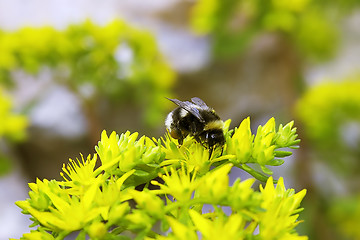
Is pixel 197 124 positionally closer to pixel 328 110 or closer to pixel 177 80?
pixel 328 110

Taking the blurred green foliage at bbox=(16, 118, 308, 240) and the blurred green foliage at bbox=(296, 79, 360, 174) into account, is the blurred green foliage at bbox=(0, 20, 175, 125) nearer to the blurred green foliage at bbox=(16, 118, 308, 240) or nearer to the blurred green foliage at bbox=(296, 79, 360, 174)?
the blurred green foliage at bbox=(296, 79, 360, 174)

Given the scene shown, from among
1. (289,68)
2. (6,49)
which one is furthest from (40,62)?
(289,68)

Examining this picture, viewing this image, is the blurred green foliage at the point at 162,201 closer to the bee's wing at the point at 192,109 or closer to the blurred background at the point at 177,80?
the bee's wing at the point at 192,109

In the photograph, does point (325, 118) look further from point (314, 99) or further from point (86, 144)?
point (86, 144)

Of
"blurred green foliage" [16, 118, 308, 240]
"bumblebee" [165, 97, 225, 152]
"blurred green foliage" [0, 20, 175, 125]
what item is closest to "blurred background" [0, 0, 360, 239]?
"blurred green foliage" [0, 20, 175, 125]

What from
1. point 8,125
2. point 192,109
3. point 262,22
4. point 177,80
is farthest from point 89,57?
point 177,80

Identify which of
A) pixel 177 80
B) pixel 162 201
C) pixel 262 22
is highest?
pixel 177 80

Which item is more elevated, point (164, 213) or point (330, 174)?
point (330, 174)

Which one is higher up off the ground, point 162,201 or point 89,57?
point 89,57

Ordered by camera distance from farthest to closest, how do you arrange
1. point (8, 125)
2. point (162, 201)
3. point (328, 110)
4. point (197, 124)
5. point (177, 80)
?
point (177, 80) < point (328, 110) < point (8, 125) < point (197, 124) < point (162, 201)
